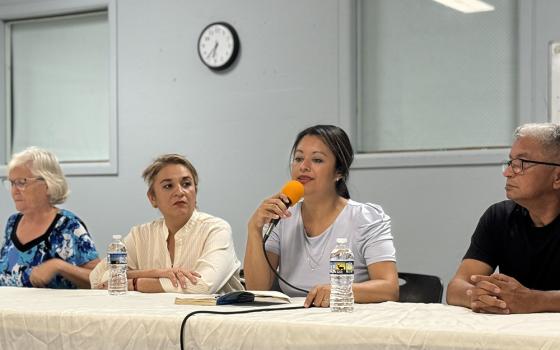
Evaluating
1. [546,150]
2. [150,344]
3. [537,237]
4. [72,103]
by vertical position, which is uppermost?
[72,103]

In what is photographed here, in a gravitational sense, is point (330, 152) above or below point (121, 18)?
below

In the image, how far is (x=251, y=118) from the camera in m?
5.16

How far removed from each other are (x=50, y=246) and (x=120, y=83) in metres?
Answer: 2.27

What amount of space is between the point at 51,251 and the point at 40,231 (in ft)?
0.38

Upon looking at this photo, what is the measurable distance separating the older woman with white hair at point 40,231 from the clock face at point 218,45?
1.73 metres

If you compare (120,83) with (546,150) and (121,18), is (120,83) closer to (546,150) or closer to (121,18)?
(121,18)

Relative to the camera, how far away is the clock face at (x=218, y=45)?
5.16 metres

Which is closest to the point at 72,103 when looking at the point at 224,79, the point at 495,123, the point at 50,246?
the point at 224,79

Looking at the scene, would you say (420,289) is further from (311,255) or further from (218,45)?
(218,45)

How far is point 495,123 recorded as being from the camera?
451 centimetres

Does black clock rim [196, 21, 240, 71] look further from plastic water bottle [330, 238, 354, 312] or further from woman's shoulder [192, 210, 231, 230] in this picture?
plastic water bottle [330, 238, 354, 312]

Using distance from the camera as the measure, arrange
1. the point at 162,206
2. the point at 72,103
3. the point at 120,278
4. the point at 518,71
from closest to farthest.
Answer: the point at 120,278 < the point at 162,206 < the point at 518,71 < the point at 72,103

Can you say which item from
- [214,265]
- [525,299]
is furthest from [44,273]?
[525,299]

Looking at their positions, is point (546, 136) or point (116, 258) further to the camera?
point (116, 258)
